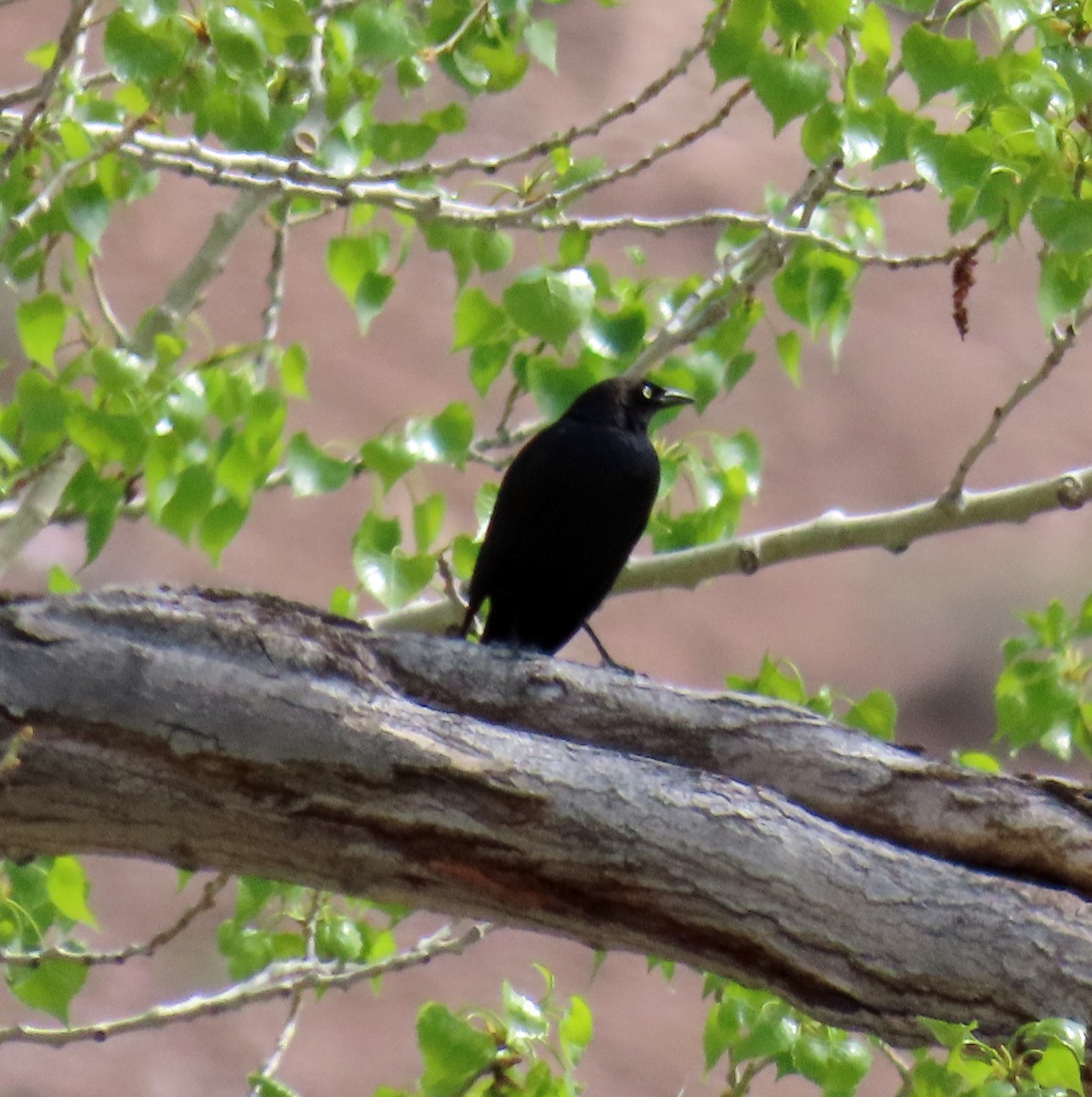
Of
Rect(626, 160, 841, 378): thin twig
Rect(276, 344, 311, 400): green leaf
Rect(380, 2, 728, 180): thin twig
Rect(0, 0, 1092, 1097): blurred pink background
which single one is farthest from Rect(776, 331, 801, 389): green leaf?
Rect(0, 0, 1092, 1097): blurred pink background

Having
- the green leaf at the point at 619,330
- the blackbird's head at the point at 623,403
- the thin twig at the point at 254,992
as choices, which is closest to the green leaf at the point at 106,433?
the green leaf at the point at 619,330

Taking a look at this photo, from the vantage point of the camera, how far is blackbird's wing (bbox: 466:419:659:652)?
11.4ft

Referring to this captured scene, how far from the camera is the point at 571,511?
349cm

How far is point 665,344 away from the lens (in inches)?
124

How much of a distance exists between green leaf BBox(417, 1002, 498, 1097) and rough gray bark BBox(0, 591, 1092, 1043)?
0.24 meters

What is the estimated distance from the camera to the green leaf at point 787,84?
2375 millimetres

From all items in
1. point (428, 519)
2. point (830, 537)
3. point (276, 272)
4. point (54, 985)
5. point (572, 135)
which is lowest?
point (54, 985)

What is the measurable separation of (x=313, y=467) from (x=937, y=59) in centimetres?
124

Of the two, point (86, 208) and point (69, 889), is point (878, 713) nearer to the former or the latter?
point (69, 889)

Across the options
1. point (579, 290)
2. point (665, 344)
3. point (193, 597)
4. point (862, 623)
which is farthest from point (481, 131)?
point (193, 597)

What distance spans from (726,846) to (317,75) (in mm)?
1990

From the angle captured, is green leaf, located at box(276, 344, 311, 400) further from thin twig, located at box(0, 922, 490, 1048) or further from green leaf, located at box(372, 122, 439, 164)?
thin twig, located at box(0, 922, 490, 1048)

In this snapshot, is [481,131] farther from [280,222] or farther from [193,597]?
[193,597]

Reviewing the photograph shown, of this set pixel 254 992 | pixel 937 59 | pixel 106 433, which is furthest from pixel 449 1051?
pixel 937 59
